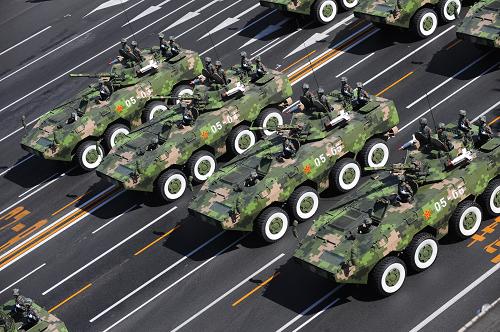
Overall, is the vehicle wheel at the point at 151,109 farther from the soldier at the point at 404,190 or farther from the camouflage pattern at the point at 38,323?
the soldier at the point at 404,190

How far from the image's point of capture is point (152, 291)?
3425cm

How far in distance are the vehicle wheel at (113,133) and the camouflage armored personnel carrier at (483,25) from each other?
1497 cm

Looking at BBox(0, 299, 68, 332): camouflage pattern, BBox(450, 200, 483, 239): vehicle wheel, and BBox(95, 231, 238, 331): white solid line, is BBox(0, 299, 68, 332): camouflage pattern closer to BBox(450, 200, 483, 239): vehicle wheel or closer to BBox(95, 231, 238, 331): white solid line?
BBox(95, 231, 238, 331): white solid line

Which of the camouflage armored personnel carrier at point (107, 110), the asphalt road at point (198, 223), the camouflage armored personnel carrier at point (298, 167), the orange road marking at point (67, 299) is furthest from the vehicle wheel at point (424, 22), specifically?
the orange road marking at point (67, 299)

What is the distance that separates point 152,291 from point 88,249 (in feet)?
14.8

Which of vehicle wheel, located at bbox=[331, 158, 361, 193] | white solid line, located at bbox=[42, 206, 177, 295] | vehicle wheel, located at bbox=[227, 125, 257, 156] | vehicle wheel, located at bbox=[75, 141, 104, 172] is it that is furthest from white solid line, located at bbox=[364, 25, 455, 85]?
vehicle wheel, located at bbox=[75, 141, 104, 172]

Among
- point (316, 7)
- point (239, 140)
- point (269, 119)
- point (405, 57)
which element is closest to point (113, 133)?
point (239, 140)

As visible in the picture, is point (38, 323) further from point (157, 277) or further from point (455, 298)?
point (455, 298)

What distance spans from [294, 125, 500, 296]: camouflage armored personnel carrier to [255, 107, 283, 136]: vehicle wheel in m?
8.64

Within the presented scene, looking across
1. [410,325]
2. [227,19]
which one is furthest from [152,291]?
[227,19]

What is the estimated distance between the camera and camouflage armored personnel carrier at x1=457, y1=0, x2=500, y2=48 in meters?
40.8

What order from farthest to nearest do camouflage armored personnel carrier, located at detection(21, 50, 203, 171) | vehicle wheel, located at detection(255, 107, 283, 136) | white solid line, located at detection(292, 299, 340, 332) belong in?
camouflage armored personnel carrier, located at detection(21, 50, 203, 171)
vehicle wheel, located at detection(255, 107, 283, 136)
white solid line, located at detection(292, 299, 340, 332)

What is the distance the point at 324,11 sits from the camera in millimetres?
48875

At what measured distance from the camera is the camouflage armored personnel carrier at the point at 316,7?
159ft
